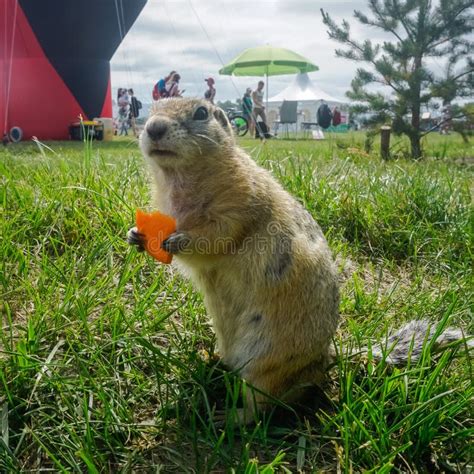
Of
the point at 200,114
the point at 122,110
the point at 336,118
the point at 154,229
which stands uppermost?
the point at 336,118

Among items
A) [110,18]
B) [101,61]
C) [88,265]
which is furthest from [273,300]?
[101,61]

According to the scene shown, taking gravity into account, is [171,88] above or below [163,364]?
above

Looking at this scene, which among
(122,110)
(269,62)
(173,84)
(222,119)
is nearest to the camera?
(222,119)

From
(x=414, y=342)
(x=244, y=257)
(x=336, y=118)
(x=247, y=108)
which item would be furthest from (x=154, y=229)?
(x=336, y=118)

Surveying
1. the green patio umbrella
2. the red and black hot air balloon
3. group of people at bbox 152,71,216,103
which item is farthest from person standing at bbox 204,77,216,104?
the green patio umbrella

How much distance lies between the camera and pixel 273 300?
2.39 metres

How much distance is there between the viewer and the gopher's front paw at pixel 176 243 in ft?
7.63

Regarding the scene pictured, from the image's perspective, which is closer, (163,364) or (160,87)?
(163,364)

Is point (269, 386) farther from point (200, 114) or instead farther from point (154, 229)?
point (200, 114)

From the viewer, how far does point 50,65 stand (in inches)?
528

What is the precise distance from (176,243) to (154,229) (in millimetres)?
178

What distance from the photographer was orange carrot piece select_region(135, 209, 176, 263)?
2.41m

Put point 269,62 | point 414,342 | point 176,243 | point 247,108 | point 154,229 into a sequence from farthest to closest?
point 269,62
point 247,108
point 414,342
point 154,229
point 176,243

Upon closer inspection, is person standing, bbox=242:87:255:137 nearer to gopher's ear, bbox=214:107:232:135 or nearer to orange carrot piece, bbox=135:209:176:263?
gopher's ear, bbox=214:107:232:135
